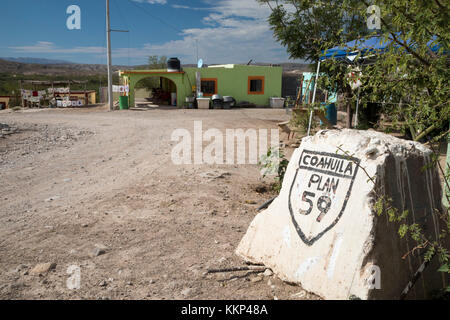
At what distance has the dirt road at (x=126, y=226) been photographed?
→ 2.82 m

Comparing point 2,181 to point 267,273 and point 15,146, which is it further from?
point 267,273

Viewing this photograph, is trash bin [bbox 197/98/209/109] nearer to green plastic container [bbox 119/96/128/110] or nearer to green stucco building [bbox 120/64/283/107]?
green stucco building [bbox 120/64/283/107]

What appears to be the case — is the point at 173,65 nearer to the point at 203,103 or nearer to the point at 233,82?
the point at 203,103

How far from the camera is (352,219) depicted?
2.51 metres

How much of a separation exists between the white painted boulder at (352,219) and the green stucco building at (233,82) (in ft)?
64.3

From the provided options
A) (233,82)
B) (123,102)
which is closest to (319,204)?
(123,102)

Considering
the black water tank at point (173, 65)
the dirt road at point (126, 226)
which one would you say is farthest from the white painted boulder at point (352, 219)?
the black water tank at point (173, 65)

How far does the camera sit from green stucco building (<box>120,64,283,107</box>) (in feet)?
73.4

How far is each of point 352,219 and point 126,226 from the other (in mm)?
2439

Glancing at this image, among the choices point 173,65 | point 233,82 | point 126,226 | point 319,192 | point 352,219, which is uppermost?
point 173,65

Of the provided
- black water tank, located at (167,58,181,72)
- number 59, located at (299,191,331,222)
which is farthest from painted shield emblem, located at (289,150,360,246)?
black water tank, located at (167,58,181,72)

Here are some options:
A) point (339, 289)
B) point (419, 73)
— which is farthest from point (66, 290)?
point (419, 73)

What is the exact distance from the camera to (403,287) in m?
2.57

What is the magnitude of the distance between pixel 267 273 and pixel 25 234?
247 cm
